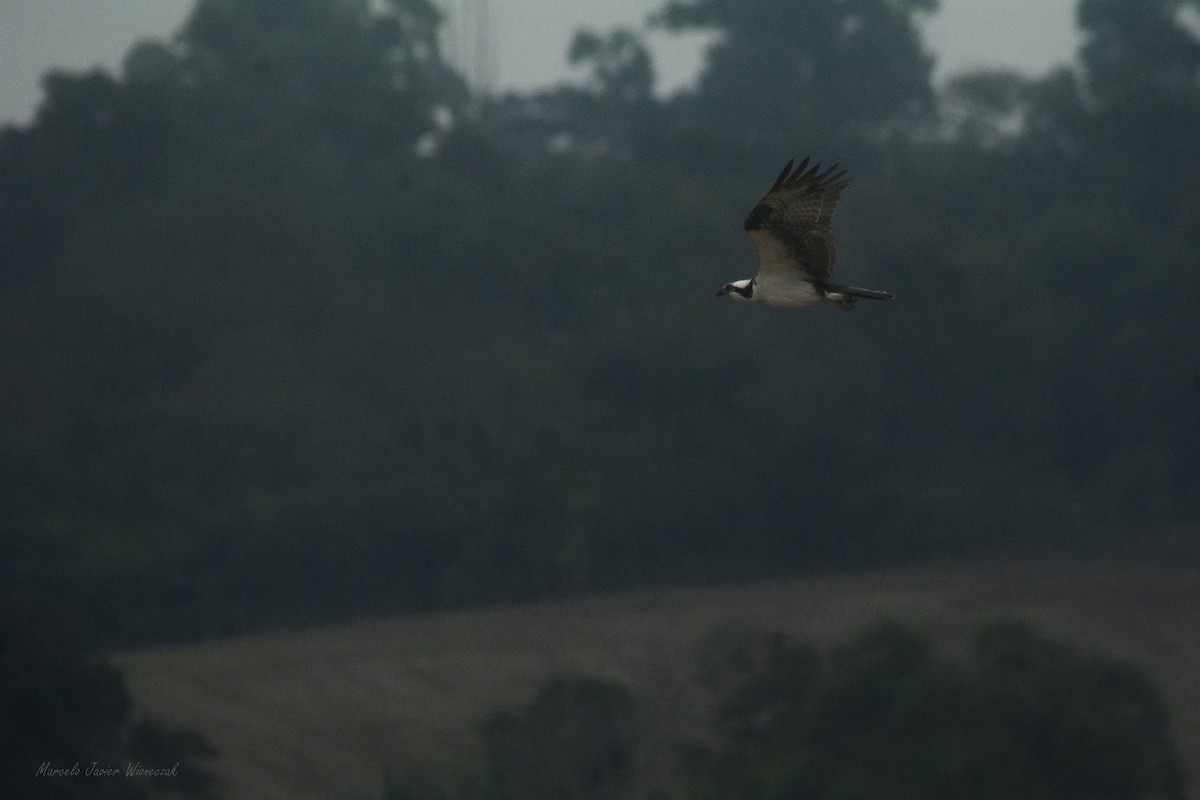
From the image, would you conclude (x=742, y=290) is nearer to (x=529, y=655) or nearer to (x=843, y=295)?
Answer: (x=843, y=295)

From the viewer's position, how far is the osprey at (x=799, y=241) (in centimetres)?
1176

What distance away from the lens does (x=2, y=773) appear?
19.4 m

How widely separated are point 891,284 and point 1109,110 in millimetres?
11895

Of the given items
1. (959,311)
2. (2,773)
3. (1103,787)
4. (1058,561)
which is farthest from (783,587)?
(2,773)

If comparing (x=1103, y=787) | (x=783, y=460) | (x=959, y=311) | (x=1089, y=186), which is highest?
(x=1089, y=186)

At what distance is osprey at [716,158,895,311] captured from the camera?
11758 mm

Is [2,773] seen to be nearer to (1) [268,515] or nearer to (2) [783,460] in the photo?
(1) [268,515]

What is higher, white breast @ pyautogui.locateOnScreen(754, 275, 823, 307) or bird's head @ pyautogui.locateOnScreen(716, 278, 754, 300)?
bird's head @ pyautogui.locateOnScreen(716, 278, 754, 300)

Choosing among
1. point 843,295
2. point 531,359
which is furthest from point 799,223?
point 531,359

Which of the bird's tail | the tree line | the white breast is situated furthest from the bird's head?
the tree line

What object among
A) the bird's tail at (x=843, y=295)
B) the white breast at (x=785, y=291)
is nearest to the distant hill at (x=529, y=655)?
the white breast at (x=785, y=291)

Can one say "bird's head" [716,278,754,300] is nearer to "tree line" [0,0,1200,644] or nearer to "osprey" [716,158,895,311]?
"osprey" [716,158,895,311]

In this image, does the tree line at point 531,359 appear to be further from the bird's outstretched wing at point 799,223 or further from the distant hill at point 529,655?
the bird's outstretched wing at point 799,223

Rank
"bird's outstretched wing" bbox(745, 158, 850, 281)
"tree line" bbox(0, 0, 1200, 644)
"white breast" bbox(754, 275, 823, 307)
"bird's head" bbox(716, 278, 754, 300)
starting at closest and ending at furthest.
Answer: "bird's outstretched wing" bbox(745, 158, 850, 281)
"white breast" bbox(754, 275, 823, 307)
"bird's head" bbox(716, 278, 754, 300)
"tree line" bbox(0, 0, 1200, 644)
